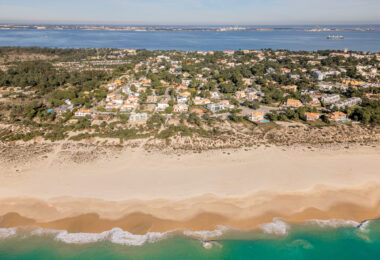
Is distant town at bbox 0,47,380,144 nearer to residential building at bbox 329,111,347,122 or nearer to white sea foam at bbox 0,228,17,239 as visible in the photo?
residential building at bbox 329,111,347,122

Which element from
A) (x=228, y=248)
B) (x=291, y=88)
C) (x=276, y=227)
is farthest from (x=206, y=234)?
(x=291, y=88)

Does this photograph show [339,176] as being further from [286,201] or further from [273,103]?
[273,103]

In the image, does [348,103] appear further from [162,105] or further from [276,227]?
[276,227]

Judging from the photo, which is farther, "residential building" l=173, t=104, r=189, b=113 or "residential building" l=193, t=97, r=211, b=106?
"residential building" l=193, t=97, r=211, b=106

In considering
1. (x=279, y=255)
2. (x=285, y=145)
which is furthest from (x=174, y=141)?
(x=279, y=255)

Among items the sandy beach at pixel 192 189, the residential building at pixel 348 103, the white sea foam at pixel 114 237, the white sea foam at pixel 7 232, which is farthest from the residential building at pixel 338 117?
the white sea foam at pixel 7 232

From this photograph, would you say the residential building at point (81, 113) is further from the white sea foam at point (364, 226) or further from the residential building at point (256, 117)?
the white sea foam at point (364, 226)

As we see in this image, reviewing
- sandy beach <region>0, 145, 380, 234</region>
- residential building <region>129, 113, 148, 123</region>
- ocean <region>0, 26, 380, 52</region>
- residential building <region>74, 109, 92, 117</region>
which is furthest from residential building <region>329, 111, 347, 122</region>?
ocean <region>0, 26, 380, 52</region>
